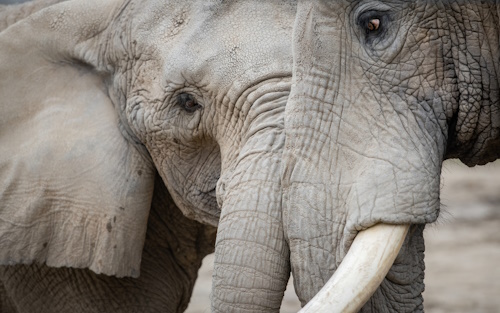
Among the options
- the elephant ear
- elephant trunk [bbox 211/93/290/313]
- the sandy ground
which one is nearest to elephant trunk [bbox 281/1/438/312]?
elephant trunk [bbox 211/93/290/313]

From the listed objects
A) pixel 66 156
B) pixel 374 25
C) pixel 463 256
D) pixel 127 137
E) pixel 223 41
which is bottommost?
pixel 463 256

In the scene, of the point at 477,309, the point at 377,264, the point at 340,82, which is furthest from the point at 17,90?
the point at 477,309

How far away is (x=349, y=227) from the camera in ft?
9.41

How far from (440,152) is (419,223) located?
202 millimetres

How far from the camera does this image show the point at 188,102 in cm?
371

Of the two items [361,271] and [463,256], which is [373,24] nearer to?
[361,271]

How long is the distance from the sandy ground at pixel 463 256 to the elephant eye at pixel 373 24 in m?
2.32

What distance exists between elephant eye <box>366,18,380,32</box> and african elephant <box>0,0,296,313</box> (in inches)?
17.3

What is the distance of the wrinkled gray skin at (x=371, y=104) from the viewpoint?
9.59 ft

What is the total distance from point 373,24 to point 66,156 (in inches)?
54.6

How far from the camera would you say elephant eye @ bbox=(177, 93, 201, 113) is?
3695 millimetres

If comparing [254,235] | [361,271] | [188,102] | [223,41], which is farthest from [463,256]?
[361,271]

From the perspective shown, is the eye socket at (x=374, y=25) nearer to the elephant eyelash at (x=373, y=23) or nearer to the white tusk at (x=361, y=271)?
the elephant eyelash at (x=373, y=23)

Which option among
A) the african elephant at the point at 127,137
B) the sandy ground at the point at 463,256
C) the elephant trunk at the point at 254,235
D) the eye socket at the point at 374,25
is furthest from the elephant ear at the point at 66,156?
the sandy ground at the point at 463,256
